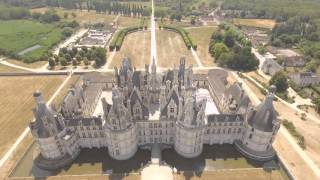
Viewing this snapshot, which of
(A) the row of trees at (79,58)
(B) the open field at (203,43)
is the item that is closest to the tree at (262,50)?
(B) the open field at (203,43)

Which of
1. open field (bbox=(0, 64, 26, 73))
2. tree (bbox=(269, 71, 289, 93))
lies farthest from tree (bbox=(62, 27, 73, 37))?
tree (bbox=(269, 71, 289, 93))

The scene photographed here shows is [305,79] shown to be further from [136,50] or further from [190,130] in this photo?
[136,50]

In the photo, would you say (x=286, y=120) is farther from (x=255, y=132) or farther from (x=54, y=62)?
(x=54, y=62)

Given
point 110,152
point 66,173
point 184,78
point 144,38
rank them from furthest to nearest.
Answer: point 144,38 < point 184,78 < point 110,152 < point 66,173

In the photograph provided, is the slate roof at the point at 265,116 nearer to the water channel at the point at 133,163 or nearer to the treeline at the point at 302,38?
the water channel at the point at 133,163

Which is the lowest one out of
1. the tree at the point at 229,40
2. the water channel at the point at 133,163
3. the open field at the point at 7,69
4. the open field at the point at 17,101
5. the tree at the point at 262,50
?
the water channel at the point at 133,163

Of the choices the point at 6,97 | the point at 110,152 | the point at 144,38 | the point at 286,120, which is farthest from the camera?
the point at 144,38

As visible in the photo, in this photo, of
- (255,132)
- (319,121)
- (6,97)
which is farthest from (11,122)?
(319,121)
